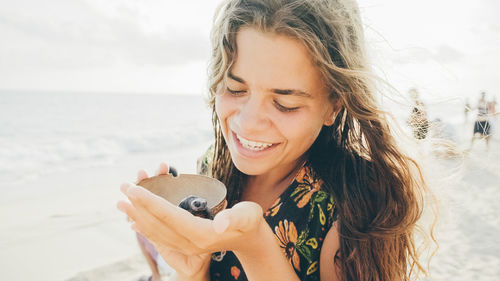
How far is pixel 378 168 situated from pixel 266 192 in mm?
653

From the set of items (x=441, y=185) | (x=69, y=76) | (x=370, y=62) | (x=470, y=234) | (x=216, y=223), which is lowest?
(x=69, y=76)

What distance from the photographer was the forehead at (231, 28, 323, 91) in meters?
1.52

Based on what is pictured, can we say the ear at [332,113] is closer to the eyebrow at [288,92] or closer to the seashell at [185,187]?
the eyebrow at [288,92]

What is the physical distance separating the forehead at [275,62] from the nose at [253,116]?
0.30 feet

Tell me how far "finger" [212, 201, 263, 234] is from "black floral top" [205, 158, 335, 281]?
50cm

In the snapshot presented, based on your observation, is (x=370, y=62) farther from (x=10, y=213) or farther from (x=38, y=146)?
(x=38, y=146)

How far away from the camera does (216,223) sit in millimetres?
1078

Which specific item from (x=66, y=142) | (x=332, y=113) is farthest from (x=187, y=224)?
(x=66, y=142)

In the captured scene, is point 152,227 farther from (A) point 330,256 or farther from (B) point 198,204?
(A) point 330,256

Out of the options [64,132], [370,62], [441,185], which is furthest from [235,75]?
[64,132]

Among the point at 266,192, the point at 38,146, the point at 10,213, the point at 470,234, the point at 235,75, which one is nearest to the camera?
the point at 235,75

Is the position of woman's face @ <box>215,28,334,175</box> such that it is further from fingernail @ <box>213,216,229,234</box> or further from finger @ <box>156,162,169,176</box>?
fingernail @ <box>213,216,229,234</box>

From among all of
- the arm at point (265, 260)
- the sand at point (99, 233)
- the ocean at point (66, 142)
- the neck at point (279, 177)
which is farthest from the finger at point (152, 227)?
the ocean at point (66, 142)

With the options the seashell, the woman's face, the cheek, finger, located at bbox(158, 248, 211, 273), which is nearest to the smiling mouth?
the woman's face
